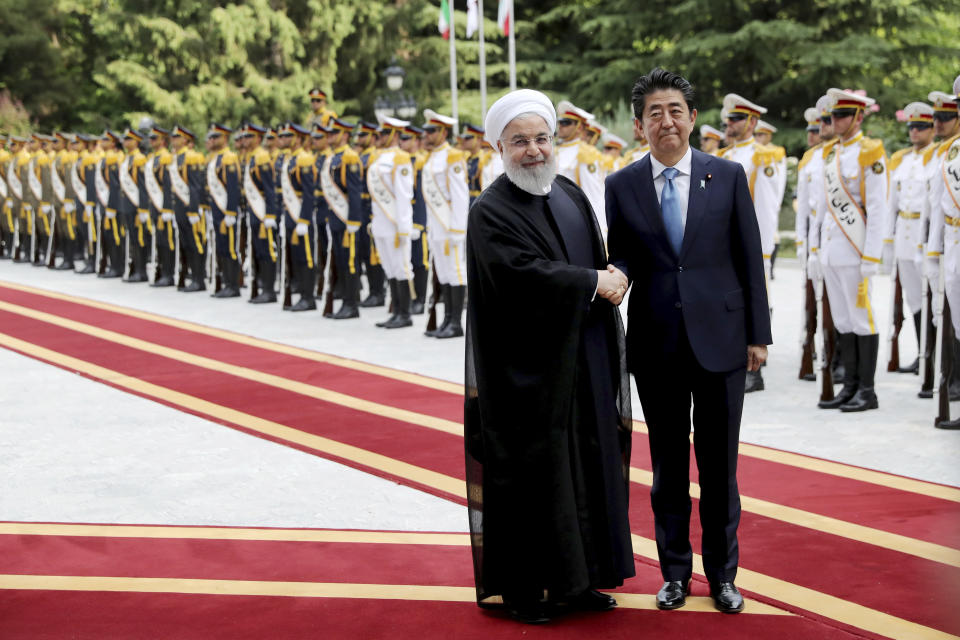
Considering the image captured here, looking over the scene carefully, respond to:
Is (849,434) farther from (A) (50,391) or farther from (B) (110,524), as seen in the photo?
(A) (50,391)

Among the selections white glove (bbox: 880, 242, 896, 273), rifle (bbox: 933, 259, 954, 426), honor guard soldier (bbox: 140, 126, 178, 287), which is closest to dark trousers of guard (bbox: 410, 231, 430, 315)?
honor guard soldier (bbox: 140, 126, 178, 287)

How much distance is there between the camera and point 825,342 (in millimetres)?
8188

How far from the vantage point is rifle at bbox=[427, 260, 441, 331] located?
12.0 m

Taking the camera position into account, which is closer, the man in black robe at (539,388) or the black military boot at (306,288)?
the man in black robe at (539,388)

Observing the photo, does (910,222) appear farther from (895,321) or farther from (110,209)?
(110,209)

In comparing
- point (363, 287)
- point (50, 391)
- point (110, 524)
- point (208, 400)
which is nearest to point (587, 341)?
point (110, 524)

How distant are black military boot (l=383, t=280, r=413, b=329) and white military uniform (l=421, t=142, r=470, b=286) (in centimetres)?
48

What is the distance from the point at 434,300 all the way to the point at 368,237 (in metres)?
1.83

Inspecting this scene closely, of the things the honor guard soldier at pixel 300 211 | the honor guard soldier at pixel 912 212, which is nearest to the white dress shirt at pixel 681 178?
the honor guard soldier at pixel 912 212

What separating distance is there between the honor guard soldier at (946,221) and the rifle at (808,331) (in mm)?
1029

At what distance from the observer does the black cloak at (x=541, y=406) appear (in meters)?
4.32

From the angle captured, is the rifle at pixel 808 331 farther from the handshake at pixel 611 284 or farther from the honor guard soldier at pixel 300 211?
the honor guard soldier at pixel 300 211

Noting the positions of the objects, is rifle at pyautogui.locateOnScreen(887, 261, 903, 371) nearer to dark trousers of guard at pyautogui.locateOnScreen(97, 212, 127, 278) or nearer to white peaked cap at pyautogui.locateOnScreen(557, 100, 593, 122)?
white peaked cap at pyautogui.locateOnScreen(557, 100, 593, 122)

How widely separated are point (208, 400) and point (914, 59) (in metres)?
23.9
